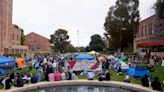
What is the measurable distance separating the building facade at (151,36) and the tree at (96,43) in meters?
24.5

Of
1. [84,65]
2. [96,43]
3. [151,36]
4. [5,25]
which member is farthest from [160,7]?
[96,43]

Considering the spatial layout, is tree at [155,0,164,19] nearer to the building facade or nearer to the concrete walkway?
the concrete walkway

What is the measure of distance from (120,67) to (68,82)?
810 centimetres

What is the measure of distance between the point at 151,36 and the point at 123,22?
7.63 metres

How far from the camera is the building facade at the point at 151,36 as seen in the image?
159 ft

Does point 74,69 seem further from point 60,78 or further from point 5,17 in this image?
point 5,17

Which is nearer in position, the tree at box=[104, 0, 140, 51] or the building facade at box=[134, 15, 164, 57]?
the building facade at box=[134, 15, 164, 57]

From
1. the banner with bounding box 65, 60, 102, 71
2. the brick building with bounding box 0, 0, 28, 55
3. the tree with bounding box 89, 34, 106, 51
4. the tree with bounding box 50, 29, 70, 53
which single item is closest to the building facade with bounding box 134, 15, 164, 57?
the banner with bounding box 65, 60, 102, 71

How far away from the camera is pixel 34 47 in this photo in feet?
448

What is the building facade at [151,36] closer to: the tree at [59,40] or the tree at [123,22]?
the tree at [123,22]

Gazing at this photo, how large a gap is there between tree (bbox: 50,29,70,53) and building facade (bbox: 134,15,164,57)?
50.5 metres

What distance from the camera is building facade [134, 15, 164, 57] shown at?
48547mm

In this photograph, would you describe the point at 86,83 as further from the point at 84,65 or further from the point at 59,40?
the point at 59,40

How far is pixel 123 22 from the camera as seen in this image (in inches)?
2586
